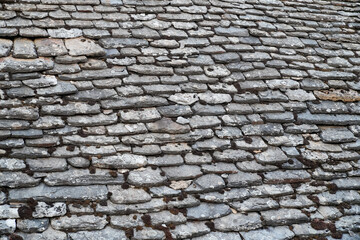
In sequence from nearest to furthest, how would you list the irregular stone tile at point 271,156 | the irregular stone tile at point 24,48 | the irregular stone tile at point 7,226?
the irregular stone tile at point 7,226 < the irregular stone tile at point 24,48 < the irregular stone tile at point 271,156

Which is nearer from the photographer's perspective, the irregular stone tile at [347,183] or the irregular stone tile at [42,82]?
the irregular stone tile at [42,82]

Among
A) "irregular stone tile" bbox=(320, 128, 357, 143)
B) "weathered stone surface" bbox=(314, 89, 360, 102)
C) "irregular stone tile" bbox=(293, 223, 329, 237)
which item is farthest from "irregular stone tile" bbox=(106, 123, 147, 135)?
"weathered stone surface" bbox=(314, 89, 360, 102)

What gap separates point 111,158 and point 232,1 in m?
2.40

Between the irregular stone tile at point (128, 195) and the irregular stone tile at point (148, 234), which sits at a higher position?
the irregular stone tile at point (128, 195)

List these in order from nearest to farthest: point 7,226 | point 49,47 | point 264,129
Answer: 1. point 7,226
2. point 49,47
3. point 264,129

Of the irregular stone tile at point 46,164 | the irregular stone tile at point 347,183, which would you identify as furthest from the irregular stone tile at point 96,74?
the irregular stone tile at point 347,183

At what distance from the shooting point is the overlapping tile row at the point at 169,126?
9.66ft

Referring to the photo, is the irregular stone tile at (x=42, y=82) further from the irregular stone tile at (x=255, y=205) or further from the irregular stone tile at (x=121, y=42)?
the irregular stone tile at (x=255, y=205)

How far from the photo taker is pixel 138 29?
3.87 metres

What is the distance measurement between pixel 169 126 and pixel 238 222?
934mm

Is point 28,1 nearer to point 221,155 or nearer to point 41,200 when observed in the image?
point 41,200

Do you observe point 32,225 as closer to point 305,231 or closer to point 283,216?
point 283,216

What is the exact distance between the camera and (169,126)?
338 cm

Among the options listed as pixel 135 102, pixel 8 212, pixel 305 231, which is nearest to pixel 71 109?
pixel 135 102
